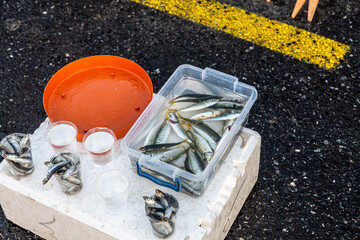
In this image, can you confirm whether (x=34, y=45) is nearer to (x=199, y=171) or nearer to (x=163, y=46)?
(x=163, y=46)

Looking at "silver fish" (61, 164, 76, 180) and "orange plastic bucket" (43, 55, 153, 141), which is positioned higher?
"orange plastic bucket" (43, 55, 153, 141)

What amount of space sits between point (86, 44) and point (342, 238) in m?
2.67

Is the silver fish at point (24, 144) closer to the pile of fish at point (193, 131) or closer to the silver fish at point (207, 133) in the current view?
the pile of fish at point (193, 131)

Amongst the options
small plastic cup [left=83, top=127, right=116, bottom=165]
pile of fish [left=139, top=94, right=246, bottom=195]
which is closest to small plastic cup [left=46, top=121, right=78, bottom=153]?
small plastic cup [left=83, top=127, right=116, bottom=165]

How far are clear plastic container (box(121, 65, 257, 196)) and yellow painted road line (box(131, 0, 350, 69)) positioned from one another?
1342 millimetres

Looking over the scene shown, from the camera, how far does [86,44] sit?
4316 mm

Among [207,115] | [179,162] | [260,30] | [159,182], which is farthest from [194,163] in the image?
[260,30]

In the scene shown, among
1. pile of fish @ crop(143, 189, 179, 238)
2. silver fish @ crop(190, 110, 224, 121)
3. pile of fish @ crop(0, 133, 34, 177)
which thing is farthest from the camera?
silver fish @ crop(190, 110, 224, 121)

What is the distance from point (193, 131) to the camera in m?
2.75

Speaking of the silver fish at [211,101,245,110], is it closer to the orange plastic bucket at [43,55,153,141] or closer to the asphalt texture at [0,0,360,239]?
the orange plastic bucket at [43,55,153,141]

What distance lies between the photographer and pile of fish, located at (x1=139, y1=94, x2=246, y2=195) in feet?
8.58

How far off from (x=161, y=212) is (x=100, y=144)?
0.62 m

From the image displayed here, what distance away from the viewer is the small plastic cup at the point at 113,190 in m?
2.51

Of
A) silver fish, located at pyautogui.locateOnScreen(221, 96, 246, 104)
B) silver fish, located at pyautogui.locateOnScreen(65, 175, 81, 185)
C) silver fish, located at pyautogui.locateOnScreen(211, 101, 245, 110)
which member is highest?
silver fish, located at pyautogui.locateOnScreen(221, 96, 246, 104)
